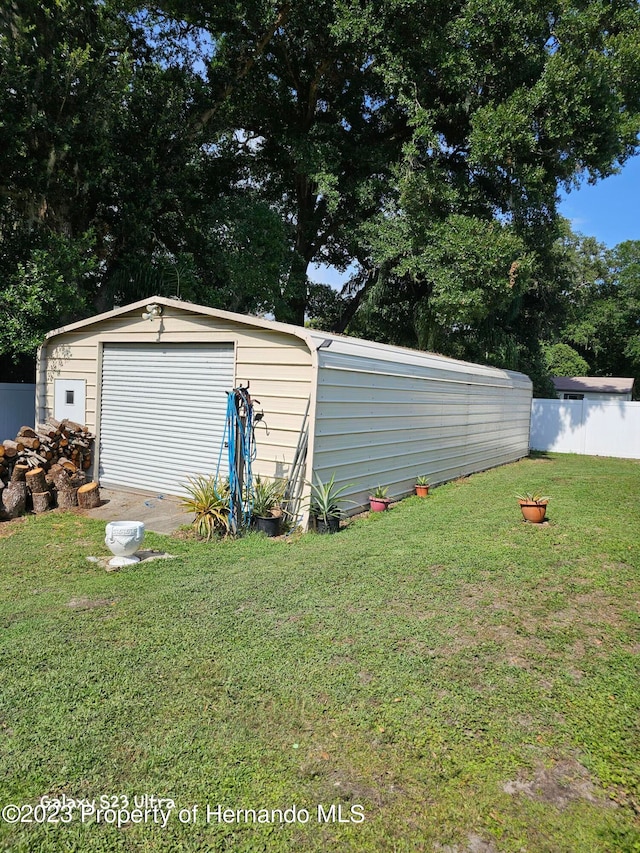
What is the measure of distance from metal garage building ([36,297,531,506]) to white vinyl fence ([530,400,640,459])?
29.0 ft

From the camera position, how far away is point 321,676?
324 cm

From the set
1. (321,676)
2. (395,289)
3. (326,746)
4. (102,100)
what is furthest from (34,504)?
(395,289)

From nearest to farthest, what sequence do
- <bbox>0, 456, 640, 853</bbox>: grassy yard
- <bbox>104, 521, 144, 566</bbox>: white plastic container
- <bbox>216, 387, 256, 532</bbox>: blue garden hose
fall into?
<bbox>0, 456, 640, 853</bbox>: grassy yard < <bbox>104, 521, 144, 566</bbox>: white plastic container < <bbox>216, 387, 256, 532</bbox>: blue garden hose

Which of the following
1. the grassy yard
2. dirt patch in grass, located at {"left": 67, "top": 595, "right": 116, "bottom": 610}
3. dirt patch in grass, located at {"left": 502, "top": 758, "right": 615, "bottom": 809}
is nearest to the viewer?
the grassy yard

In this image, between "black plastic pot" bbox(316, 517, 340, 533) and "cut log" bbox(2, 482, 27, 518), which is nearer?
"black plastic pot" bbox(316, 517, 340, 533)

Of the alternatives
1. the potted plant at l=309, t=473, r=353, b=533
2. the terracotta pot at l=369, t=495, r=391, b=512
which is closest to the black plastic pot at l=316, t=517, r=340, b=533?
the potted plant at l=309, t=473, r=353, b=533

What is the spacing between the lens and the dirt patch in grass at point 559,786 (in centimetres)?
229

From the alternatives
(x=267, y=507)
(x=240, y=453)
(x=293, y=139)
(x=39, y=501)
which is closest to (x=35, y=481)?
(x=39, y=501)

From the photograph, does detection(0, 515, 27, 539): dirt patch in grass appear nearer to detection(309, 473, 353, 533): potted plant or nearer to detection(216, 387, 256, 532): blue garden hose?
detection(216, 387, 256, 532): blue garden hose

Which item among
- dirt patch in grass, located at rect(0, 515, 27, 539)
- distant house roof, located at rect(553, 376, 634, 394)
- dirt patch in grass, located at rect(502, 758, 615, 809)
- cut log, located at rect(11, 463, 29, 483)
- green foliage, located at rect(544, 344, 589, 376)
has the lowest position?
dirt patch in grass, located at rect(0, 515, 27, 539)

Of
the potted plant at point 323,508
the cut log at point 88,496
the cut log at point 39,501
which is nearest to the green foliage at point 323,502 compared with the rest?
the potted plant at point 323,508

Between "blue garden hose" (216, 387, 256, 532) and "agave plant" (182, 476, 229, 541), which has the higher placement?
"blue garden hose" (216, 387, 256, 532)

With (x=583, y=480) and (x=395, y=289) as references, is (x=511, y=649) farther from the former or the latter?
(x=395, y=289)

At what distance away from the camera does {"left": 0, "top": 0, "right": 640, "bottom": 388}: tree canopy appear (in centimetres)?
1080
